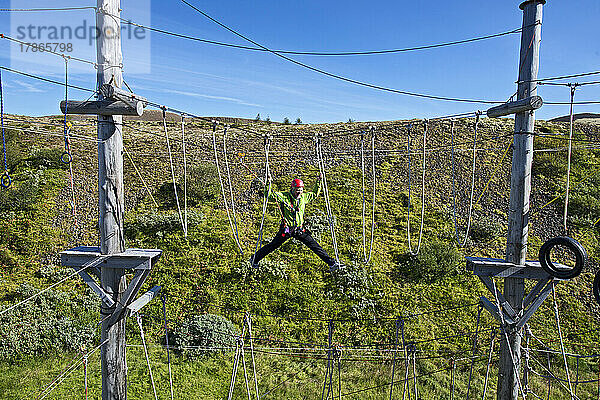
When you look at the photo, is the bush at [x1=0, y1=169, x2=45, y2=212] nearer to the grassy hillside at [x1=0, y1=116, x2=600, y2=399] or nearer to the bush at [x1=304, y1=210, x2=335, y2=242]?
the grassy hillside at [x1=0, y1=116, x2=600, y2=399]

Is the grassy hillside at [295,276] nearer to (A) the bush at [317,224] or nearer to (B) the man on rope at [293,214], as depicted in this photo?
(A) the bush at [317,224]

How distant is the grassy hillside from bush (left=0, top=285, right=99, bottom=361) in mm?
40

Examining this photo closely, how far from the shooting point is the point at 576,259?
4578 millimetres

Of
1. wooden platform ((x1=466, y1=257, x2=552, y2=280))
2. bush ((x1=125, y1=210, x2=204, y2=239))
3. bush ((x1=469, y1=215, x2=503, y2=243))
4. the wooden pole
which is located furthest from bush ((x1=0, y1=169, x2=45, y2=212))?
bush ((x1=469, y1=215, x2=503, y2=243))

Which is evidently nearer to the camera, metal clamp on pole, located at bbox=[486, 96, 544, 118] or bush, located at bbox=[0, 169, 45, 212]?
metal clamp on pole, located at bbox=[486, 96, 544, 118]

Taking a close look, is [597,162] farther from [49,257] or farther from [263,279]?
[49,257]

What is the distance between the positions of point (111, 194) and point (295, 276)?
7631 millimetres

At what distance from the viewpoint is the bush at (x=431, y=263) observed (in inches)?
457

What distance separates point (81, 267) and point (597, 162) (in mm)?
19763

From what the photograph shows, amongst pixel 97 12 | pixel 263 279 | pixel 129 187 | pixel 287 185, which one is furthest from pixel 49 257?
pixel 97 12

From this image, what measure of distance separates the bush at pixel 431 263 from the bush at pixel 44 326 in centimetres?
878

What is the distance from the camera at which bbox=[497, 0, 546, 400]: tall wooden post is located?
4.70m

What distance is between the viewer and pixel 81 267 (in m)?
4.61

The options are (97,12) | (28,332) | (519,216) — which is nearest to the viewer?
(97,12)
